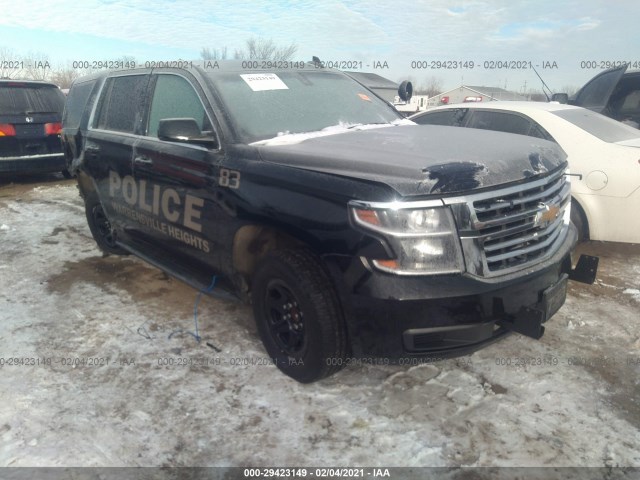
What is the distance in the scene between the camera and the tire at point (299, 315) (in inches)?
101

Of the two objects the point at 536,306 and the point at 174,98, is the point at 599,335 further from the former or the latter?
the point at 174,98

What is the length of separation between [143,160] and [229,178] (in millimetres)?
1209

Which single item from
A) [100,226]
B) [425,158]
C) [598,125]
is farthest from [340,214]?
[598,125]

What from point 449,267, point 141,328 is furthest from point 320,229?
point 141,328

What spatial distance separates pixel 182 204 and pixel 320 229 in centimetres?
141

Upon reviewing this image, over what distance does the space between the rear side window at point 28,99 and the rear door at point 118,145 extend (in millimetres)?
4785

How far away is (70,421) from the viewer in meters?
2.66

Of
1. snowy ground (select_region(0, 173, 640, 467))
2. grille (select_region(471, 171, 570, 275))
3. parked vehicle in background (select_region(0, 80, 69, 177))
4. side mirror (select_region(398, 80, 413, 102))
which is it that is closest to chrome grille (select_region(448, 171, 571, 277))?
Answer: grille (select_region(471, 171, 570, 275))

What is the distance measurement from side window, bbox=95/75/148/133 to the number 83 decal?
57.3 inches

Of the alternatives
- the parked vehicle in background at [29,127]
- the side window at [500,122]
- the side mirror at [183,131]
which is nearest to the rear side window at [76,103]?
the side mirror at [183,131]

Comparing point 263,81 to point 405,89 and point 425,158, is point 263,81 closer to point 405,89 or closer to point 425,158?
point 425,158

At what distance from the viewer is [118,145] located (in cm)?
423

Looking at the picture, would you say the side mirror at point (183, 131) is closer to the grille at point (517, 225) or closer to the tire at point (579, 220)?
the grille at point (517, 225)

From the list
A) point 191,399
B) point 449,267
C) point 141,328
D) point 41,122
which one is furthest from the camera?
point 41,122
